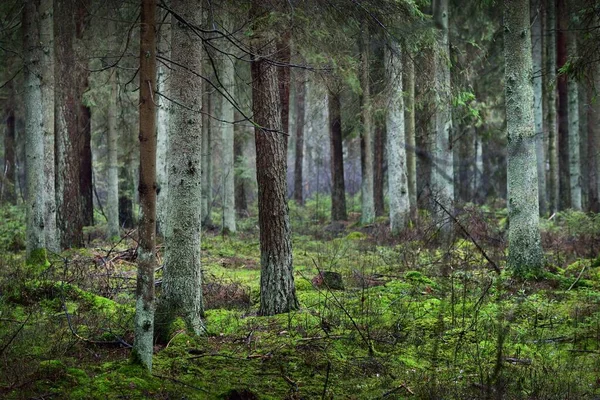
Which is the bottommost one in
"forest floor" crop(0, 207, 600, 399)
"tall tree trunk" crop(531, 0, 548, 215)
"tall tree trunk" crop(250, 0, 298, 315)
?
"forest floor" crop(0, 207, 600, 399)

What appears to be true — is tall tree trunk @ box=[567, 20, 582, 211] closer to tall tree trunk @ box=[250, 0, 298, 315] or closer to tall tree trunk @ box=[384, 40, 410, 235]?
tall tree trunk @ box=[384, 40, 410, 235]

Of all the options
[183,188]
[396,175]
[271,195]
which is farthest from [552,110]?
[183,188]

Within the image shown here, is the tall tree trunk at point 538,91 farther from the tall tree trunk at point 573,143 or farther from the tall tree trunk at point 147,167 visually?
the tall tree trunk at point 147,167

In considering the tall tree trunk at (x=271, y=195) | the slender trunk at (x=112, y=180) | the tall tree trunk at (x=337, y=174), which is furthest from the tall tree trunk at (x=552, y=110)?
the tall tree trunk at (x=271, y=195)

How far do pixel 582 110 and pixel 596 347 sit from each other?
2328cm

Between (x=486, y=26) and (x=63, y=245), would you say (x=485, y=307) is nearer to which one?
(x=63, y=245)

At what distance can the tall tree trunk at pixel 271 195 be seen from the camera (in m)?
7.38

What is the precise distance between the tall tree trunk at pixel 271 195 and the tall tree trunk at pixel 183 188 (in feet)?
3.35

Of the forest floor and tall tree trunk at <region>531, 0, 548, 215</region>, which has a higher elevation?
tall tree trunk at <region>531, 0, 548, 215</region>

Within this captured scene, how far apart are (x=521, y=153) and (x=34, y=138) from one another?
28.3 ft

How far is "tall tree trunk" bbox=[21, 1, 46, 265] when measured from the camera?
33.5 feet

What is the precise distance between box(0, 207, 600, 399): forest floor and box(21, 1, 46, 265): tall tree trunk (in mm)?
611

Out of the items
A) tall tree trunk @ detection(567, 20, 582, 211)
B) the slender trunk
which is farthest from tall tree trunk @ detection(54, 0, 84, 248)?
tall tree trunk @ detection(567, 20, 582, 211)

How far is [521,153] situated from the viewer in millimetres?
9727
